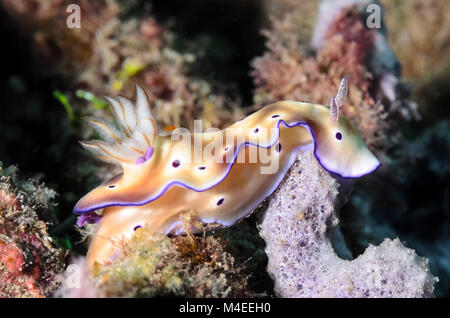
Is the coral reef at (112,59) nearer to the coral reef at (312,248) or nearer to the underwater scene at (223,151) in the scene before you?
the underwater scene at (223,151)

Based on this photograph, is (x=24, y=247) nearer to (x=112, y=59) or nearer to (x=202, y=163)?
(x=202, y=163)

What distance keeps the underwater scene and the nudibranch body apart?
10 millimetres

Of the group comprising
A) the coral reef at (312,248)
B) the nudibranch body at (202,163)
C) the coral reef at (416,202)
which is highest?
the nudibranch body at (202,163)

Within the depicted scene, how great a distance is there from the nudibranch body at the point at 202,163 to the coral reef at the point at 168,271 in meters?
0.21

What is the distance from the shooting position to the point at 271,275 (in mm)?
2701

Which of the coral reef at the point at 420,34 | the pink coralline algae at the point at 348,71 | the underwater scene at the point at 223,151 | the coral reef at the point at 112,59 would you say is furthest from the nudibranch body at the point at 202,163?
the coral reef at the point at 420,34

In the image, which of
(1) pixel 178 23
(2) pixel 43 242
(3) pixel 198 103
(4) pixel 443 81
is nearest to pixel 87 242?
(2) pixel 43 242

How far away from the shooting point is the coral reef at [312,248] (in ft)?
7.39

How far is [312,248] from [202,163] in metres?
0.94

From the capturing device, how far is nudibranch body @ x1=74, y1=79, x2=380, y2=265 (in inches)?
99.2

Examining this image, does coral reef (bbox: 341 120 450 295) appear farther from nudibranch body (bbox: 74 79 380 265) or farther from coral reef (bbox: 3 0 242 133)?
coral reef (bbox: 3 0 242 133)

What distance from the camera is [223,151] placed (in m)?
2.54

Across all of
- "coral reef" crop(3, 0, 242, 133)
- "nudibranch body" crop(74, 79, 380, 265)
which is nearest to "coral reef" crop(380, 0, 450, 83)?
"coral reef" crop(3, 0, 242, 133)

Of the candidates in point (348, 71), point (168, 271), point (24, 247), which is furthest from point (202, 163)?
point (348, 71)
